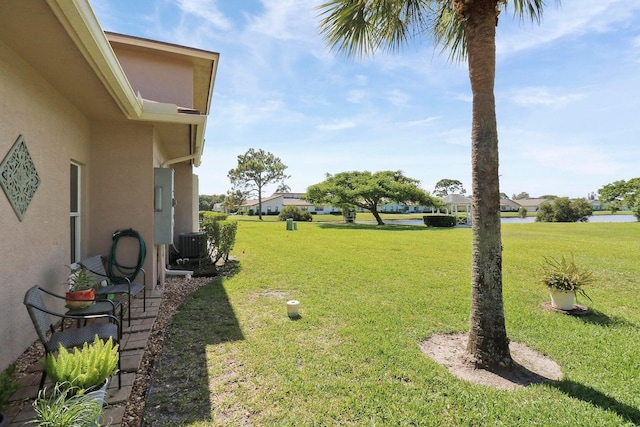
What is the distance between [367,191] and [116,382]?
26.5 meters

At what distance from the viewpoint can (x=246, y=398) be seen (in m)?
2.87

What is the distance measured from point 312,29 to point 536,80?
6.34 metres

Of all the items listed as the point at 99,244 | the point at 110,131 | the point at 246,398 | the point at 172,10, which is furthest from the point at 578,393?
the point at 172,10

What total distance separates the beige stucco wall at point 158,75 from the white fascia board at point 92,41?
463cm

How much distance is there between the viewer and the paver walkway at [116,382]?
2.39m

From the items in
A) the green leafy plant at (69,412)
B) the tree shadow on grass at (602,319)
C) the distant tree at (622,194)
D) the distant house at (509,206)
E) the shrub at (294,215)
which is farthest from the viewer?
the distant house at (509,206)

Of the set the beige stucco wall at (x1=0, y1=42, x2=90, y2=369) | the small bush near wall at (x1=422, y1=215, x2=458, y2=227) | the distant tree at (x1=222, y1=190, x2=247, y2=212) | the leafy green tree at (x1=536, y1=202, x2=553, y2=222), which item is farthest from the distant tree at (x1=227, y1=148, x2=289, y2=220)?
the beige stucco wall at (x1=0, y1=42, x2=90, y2=369)

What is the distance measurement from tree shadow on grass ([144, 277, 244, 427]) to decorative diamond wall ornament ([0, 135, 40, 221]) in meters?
2.28

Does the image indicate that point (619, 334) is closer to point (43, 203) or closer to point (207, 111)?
point (43, 203)

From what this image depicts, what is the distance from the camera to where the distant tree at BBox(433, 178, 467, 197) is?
3738 inches

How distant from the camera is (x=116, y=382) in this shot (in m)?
2.91

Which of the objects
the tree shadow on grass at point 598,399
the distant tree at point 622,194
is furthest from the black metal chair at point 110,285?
the distant tree at point 622,194

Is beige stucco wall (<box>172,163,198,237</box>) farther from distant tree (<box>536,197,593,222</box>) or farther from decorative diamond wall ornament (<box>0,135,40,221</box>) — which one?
distant tree (<box>536,197,593,222</box>)

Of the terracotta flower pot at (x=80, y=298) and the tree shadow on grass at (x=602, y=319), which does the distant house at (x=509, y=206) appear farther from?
the terracotta flower pot at (x=80, y=298)
